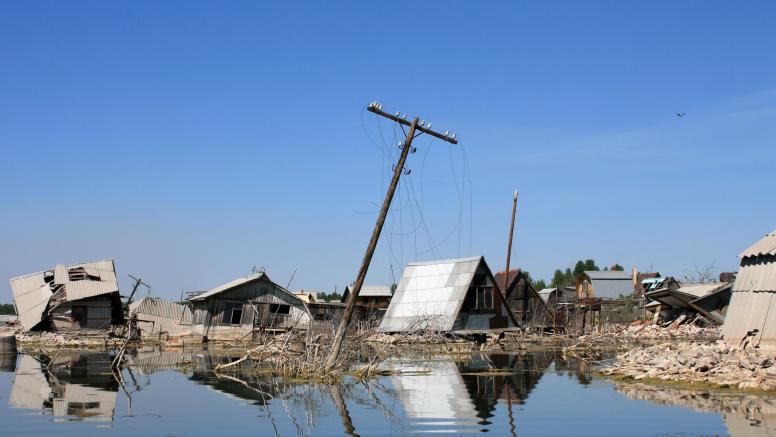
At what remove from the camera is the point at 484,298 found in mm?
41531

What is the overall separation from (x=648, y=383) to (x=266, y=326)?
1169 inches

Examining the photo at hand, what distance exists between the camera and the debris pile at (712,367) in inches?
677

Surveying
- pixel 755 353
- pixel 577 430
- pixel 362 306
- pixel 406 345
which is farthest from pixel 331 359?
pixel 362 306

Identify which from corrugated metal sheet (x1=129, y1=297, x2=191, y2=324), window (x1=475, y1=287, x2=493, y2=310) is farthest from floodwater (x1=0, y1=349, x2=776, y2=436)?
corrugated metal sheet (x1=129, y1=297, x2=191, y2=324)

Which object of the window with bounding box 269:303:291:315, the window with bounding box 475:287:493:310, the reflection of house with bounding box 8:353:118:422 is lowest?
the reflection of house with bounding box 8:353:118:422

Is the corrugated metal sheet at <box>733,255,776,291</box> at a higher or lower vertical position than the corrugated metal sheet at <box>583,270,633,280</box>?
lower

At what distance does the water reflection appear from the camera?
12.3 m

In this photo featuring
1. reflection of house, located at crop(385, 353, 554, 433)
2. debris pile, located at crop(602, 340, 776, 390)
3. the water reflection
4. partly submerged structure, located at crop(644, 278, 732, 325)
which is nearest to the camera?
the water reflection

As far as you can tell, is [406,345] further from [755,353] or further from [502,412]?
[502,412]

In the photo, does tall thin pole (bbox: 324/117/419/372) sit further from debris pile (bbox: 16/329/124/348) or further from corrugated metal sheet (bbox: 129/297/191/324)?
corrugated metal sheet (bbox: 129/297/191/324)

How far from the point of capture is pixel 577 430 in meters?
12.9

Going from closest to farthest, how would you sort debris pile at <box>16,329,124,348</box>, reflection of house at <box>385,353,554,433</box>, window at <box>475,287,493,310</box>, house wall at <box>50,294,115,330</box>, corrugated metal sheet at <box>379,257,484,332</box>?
reflection of house at <box>385,353,554,433</box>, corrugated metal sheet at <box>379,257,484,332</box>, window at <box>475,287,493,310</box>, debris pile at <box>16,329,124,348</box>, house wall at <box>50,294,115,330</box>

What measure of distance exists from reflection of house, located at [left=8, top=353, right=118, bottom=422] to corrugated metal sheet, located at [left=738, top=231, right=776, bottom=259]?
650 inches

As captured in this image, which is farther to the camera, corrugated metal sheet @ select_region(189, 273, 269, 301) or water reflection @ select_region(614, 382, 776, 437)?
corrugated metal sheet @ select_region(189, 273, 269, 301)
